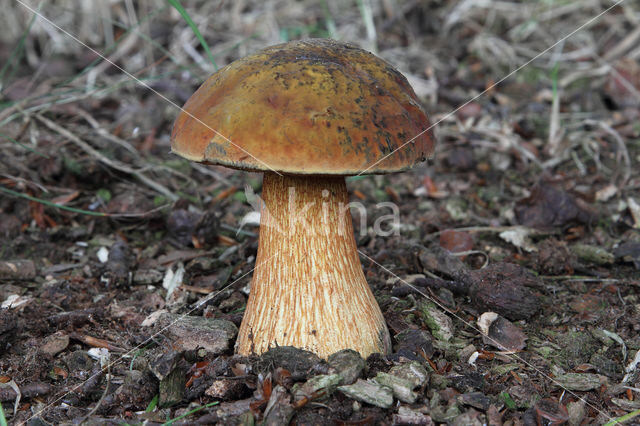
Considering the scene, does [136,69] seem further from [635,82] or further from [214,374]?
[635,82]

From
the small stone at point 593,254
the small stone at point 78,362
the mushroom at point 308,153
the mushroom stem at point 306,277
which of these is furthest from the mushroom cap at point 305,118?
the small stone at point 593,254

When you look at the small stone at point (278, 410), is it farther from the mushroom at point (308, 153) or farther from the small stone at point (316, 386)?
the mushroom at point (308, 153)

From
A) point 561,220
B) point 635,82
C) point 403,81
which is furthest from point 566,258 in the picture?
point 635,82

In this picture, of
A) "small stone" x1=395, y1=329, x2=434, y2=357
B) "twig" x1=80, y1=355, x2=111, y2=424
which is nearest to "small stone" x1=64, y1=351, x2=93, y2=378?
"twig" x1=80, y1=355, x2=111, y2=424

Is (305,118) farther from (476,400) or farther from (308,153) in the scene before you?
(476,400)

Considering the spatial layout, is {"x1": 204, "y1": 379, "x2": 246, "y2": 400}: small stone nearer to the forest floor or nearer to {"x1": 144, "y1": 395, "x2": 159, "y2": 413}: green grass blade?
the forest floor

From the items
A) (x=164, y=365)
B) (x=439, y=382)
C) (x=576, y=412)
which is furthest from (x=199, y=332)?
(x=576, y=412)
